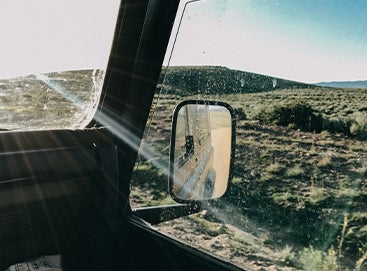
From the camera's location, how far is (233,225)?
294 inches

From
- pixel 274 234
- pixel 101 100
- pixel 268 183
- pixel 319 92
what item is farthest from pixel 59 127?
pixel 319 92

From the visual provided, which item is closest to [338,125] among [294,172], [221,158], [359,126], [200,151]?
[359,126]

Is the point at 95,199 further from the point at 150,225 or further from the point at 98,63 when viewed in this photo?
the point at 98,63

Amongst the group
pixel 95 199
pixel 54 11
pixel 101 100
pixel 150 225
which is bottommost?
pixel 150 225

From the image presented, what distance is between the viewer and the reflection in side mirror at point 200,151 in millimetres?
2203

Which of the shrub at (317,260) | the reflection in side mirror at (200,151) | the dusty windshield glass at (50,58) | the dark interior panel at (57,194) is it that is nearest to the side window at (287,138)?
the shrub at (317,260)

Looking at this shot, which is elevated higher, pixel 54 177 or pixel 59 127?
pixel 59 127

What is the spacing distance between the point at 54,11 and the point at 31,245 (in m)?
0.95

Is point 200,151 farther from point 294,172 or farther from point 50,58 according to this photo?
point 294,172

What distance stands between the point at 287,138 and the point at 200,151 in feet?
30.3

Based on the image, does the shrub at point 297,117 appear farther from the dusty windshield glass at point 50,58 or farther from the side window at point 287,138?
the dusty windshield glass at point 50,58

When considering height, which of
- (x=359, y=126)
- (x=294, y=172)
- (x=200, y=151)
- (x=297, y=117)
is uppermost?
(x=359, y=126)

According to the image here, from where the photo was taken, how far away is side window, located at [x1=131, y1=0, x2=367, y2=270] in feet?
18.3

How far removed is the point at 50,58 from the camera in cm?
184
